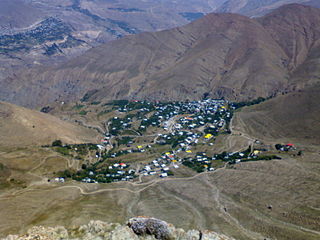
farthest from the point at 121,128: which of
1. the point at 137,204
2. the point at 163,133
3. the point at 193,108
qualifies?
the point at 137,204

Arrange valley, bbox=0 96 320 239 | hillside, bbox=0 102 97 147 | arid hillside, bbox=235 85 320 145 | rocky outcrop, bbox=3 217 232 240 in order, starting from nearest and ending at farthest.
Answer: rocky outcrop, bbox=3 217 232 240
valley, bbox=0 96 320 239
arid hillside, bbox=235 85 320 145
hillside, bbox=0 102 97 147

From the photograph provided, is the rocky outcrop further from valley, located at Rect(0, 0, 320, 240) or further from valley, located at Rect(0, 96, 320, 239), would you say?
valley, located at Rect(0, 96, 320, 239)

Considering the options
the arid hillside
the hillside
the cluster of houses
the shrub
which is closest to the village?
the cluster of houses

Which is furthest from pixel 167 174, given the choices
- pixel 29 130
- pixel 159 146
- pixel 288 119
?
pixel 288 119

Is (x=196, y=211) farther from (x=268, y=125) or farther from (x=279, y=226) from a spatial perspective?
(x=268, y=125)

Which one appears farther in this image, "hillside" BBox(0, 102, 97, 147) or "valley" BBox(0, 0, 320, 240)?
"hillside" BBox(0, 102, 97, 147)

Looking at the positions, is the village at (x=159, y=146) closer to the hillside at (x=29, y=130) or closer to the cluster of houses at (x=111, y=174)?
the cluster of houses at (x=111, y=174)

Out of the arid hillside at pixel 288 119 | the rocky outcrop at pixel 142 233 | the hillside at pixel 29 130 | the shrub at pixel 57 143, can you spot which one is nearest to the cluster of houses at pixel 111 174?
the shrub at pixel 57 143
